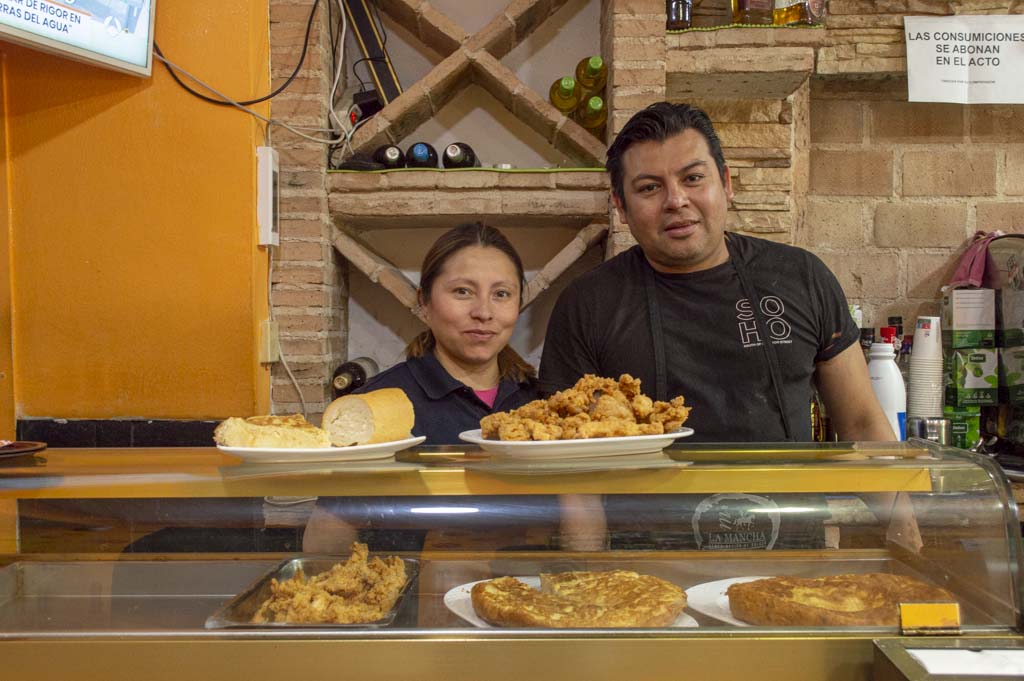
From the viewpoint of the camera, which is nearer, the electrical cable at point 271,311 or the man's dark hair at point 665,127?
the man's dark hair at point 665,127

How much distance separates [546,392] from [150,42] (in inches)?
74.3

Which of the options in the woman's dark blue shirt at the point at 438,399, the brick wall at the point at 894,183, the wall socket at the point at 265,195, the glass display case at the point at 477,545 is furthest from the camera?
the brick wall at the point at 894,183

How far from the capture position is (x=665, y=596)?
1.11 metres

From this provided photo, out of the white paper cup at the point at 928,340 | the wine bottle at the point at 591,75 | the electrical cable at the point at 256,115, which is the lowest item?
the white paper cup at the point at 928,340

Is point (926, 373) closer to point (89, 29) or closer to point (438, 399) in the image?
point (438, 399)

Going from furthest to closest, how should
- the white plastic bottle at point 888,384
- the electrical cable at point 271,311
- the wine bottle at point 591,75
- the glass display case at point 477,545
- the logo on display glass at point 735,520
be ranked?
the wine bottle at point 591,75, the electrical cable at point 271,311, the white plastic bottle at point 888,384, the logo on display glass at point 735,520, the glass display case at point 477,545

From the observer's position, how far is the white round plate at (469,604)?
1075 millimetres

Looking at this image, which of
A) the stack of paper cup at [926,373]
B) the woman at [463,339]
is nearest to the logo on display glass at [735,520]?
the woman at [463,339]

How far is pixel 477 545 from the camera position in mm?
1195

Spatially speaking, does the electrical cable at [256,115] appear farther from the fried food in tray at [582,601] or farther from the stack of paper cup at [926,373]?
the stack of paper cup at [926,373]

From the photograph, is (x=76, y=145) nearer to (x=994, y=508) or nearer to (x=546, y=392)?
(x=546, y=392)

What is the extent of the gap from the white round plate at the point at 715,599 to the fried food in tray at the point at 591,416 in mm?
257

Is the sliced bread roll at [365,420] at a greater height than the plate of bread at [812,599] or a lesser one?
greater

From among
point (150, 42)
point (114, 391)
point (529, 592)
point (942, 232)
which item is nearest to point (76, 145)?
point (150, 42)
